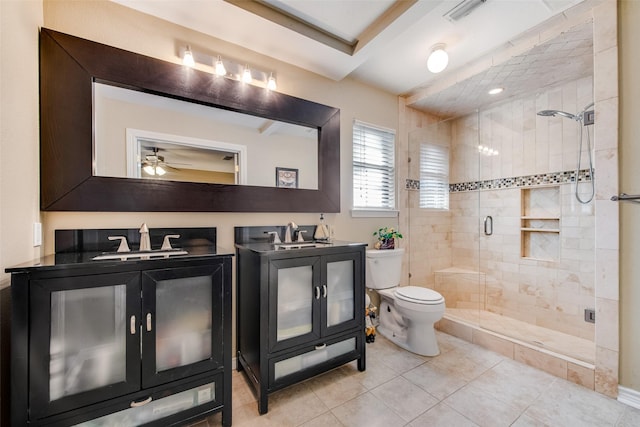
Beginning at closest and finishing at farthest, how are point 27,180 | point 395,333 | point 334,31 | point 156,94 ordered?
1. point 27,180
2. point 156,94
3. point 334,31
4. point 395,333

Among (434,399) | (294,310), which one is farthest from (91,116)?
(434,399)

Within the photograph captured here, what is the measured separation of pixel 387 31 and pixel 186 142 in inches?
62.5

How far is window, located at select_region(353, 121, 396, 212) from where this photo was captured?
2615 millimetres

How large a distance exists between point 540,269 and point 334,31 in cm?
310

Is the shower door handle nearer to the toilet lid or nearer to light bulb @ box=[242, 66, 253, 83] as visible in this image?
the toilet lid

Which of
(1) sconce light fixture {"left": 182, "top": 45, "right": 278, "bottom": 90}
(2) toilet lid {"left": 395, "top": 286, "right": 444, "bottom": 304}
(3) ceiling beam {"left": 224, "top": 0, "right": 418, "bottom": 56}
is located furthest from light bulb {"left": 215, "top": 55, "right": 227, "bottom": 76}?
(2) toilet lid {"left": 395, "top": 286, "right": 444, "bottom": 304}

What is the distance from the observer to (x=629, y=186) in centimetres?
160

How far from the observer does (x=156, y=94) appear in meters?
1.64

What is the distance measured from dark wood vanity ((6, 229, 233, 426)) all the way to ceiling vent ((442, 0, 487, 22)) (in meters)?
2.16

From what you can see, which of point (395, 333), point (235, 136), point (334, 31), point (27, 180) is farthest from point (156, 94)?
point (395, 333)

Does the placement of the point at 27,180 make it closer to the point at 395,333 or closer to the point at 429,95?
the point at 395,333

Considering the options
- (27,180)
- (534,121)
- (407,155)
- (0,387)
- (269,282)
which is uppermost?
(534,121)

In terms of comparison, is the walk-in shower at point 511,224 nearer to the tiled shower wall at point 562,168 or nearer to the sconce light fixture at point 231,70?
the tiled shower wall at point 562,168

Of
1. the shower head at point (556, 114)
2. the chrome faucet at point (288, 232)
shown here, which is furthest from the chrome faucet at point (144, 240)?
the shower head at point (556, 114)
